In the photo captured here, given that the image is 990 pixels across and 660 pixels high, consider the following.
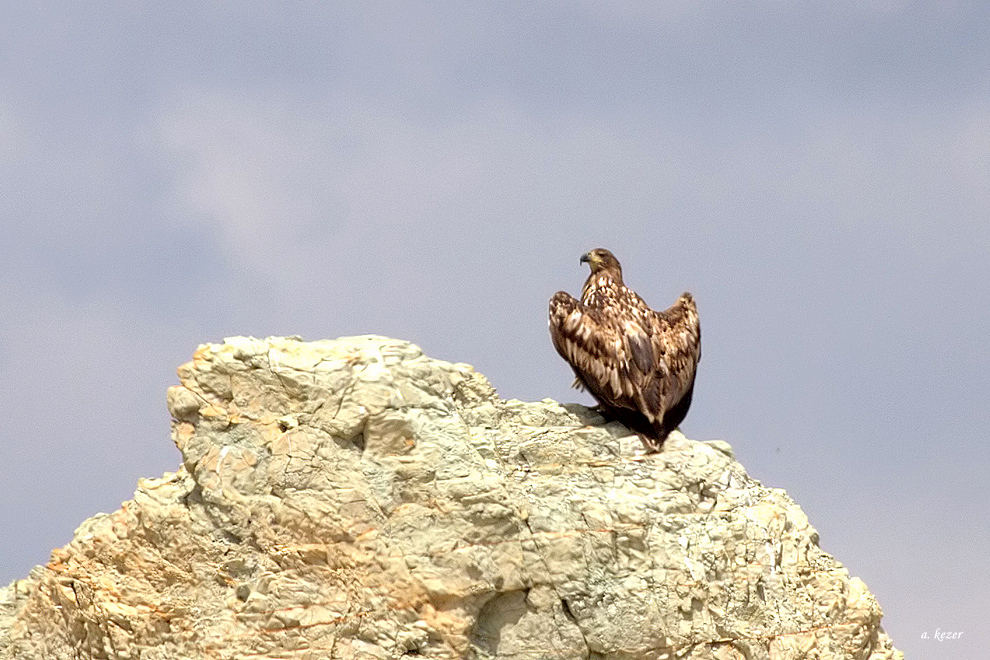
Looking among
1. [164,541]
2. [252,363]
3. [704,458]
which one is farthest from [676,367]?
[164,541]

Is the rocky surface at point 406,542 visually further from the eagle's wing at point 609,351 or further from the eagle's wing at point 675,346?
the eagle's wing at point 675,346

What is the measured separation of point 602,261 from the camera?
1562 centimetres

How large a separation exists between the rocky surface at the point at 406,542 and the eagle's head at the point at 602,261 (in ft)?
7.66

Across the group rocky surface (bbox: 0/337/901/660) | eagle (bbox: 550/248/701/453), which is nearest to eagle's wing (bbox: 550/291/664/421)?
eagle (bbox: 550/248/701/453)

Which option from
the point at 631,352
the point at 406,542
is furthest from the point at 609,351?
the point at 406,542

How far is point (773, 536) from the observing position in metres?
13.7

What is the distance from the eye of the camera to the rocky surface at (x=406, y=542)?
12312 mm

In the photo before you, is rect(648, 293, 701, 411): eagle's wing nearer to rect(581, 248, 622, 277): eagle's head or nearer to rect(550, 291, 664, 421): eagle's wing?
rect(550, 291, 664, 421): eagle's wing

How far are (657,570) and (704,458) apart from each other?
154cm

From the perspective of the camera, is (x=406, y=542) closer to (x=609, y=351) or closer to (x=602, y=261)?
(x=609, y=351)

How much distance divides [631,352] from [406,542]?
3351 millimetres

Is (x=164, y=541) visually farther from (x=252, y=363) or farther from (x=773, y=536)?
(x=773, y=536)

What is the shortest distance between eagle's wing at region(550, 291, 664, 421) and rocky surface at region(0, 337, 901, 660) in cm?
61

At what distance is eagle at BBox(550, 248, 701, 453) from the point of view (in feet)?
46.8
